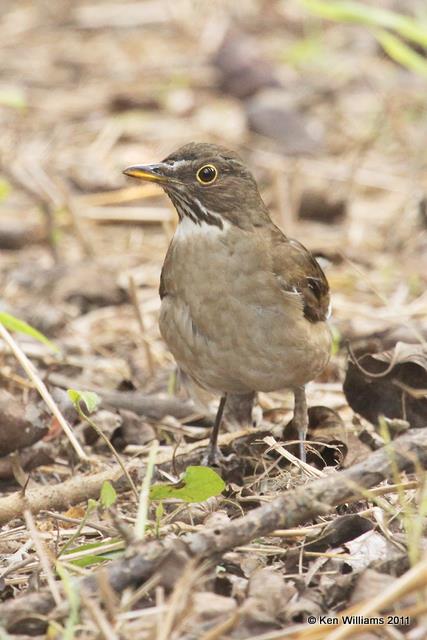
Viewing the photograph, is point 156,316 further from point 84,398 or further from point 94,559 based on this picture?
point 94,559

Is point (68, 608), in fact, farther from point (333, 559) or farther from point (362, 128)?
point (362, 128)

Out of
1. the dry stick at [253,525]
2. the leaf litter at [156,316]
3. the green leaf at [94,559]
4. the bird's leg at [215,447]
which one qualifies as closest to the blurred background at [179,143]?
the leaf litter at [156,316]

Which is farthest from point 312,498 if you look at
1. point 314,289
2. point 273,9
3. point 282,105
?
point 273,9

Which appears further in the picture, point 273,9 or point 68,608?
point 273,9

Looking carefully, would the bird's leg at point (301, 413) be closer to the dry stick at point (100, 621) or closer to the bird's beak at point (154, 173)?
the bird's beak at point (154, 173)

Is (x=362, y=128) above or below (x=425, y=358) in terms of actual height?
below

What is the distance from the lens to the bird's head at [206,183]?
6133 mm

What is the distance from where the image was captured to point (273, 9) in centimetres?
1567

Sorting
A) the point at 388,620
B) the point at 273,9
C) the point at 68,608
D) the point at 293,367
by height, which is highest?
the point at 388,620

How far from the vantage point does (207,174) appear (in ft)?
20.3

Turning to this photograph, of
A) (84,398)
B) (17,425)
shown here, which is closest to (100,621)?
(84,398)

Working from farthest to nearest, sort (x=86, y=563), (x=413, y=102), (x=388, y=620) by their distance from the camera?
(x=413, y=102) < (x=86, y=563) < (x=388, y=620)

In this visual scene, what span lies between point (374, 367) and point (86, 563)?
7.64ft

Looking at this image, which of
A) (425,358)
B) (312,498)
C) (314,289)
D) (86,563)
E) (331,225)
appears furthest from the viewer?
(331,225)
